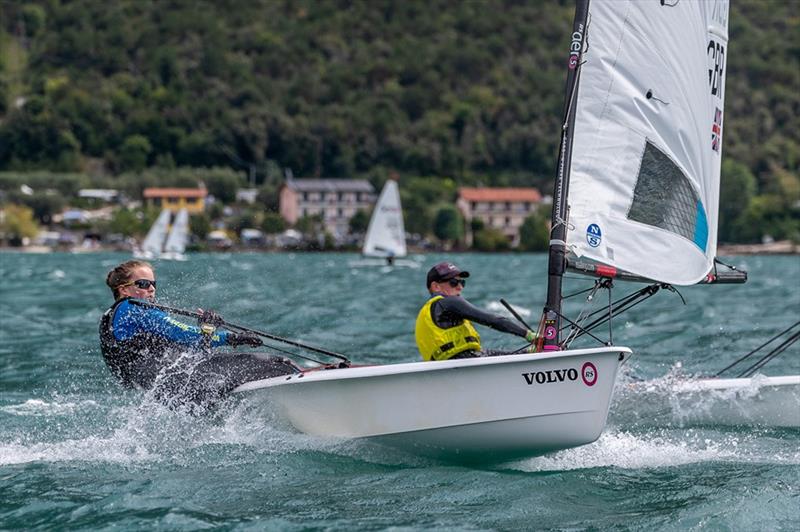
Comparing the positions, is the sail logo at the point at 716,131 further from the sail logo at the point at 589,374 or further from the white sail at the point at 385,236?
the white sail at the point at 385,236

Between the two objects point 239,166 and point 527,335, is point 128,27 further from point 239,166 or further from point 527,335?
point 527,335

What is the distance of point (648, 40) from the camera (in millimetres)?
7457

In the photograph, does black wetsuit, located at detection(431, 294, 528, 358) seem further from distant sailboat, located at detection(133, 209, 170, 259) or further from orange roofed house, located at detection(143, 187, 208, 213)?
orange roofed house, located at detection(143, 187, 208, 213)

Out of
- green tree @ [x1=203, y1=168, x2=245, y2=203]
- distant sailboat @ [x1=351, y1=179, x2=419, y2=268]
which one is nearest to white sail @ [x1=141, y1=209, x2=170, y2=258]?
distant sailboat @ [x1=351, y1=179, x2=419, y2=268]

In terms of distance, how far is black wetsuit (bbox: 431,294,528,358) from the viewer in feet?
Result: 21.8

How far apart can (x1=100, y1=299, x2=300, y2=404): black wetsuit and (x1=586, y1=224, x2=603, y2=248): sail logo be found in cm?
193

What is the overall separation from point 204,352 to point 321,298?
1437 centimetres

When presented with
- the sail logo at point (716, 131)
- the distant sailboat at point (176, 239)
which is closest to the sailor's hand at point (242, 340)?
the sail logo at point (716, 131)

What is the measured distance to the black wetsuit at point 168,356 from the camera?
7.20 metres

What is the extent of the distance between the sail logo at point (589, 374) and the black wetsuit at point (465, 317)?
0.43 meters

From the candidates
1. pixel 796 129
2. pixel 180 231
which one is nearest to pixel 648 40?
pixel 180 231

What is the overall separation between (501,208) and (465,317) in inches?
4034

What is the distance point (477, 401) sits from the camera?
258 inches

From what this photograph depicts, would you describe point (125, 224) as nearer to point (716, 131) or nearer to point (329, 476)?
point (716, 131)
